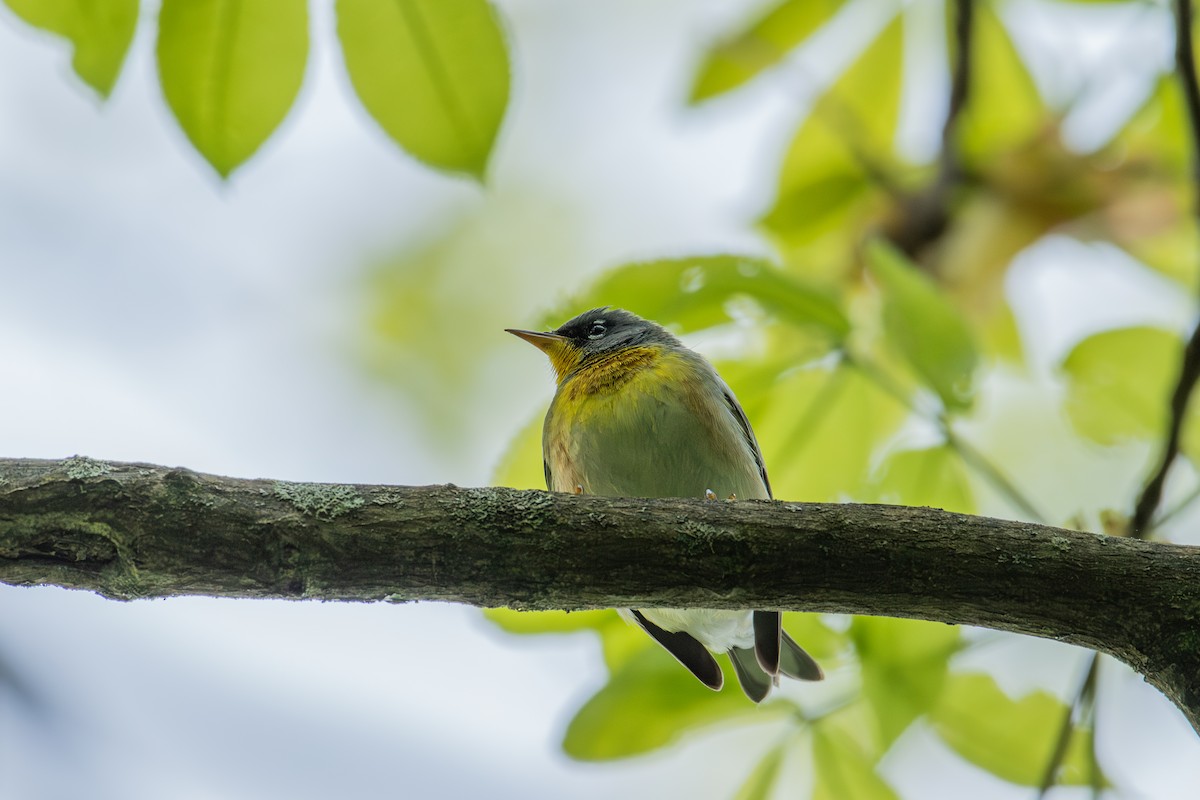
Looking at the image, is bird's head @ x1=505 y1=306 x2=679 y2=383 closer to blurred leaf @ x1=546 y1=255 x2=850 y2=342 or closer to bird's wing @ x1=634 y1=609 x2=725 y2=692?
bird's wing @ x1=634 y1=609 x2=725 y2=692

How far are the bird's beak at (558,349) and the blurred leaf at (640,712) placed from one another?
2024 millimetres

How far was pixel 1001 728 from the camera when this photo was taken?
324 centimetres

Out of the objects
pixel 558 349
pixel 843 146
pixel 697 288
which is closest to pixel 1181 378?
pixel 697 288

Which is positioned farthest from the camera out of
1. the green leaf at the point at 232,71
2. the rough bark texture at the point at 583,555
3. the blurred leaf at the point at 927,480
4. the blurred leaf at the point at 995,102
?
the blurred leaf at the point at 995,102

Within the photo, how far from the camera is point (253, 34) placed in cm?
253

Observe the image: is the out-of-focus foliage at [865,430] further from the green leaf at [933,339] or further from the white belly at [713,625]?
the white belly at [713,625]

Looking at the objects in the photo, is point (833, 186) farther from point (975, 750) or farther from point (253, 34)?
point (253, 34)

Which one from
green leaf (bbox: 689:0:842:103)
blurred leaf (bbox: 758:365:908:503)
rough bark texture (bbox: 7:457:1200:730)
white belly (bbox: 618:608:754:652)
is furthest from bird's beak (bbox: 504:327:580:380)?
rough bark texture (bbox: 7:457:1200:730)

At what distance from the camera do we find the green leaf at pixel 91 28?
2.39 m

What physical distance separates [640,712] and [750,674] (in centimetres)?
65

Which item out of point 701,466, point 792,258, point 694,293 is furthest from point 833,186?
point 694,293

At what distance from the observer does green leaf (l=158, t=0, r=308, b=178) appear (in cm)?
252

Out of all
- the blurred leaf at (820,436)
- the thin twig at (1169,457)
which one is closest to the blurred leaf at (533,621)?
the blurred leaf at (820,436)

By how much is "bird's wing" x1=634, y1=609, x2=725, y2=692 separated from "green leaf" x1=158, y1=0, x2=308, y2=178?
1.90 m
